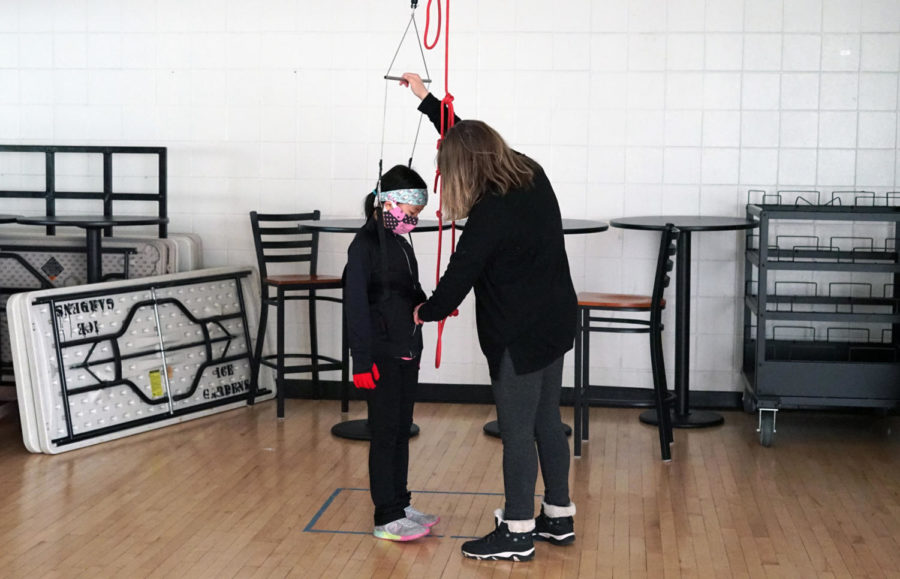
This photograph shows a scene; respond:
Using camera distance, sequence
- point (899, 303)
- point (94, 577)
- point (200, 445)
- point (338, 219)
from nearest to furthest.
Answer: point (94, 577)
point (200, 445)
point (899, 303)
point (338, 219)

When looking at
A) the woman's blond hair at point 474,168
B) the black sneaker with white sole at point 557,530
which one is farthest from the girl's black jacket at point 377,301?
the black sneaker with white sole at point 557,530

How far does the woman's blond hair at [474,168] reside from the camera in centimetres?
333

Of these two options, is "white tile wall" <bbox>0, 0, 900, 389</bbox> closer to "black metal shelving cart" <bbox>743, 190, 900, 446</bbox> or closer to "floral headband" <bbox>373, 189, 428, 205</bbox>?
"black metal shelving cart" <bbox>743, 190, 900, 446</bbox>

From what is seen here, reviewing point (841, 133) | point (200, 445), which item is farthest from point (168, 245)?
point (841, 133)

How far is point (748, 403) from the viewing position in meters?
5.30

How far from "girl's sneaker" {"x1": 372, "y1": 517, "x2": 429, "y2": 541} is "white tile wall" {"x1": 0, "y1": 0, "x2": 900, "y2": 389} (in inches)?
85.5

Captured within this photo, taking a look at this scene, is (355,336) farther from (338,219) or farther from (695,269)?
(695,269)

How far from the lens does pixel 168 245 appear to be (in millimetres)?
5645

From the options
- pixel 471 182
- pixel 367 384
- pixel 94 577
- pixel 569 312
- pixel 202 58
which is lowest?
pixel 94 577

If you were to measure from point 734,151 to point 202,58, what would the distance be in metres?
2.85

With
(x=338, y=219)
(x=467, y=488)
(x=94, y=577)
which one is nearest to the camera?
(x=94, y=577)

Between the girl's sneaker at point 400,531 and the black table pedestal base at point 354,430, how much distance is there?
127 cm

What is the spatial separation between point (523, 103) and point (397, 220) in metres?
2.23

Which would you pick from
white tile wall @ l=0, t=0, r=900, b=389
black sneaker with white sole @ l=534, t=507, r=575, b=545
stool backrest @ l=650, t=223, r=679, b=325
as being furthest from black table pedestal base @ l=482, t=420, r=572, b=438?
black sneaker with white sole @ l=534, t=507, r=575, b=545
